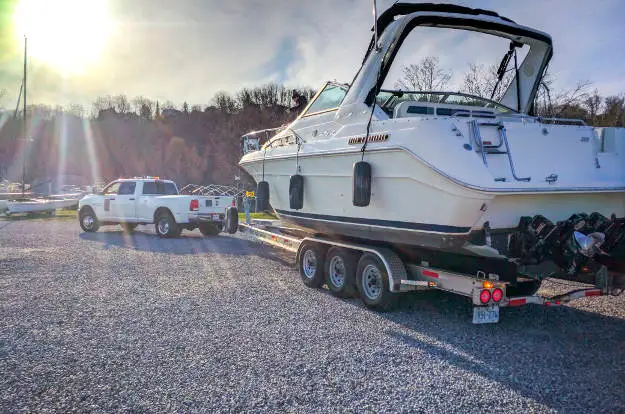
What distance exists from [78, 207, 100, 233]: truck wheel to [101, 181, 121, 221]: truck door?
49cm

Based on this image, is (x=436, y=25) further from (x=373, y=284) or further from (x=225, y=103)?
(x=225, y=103)

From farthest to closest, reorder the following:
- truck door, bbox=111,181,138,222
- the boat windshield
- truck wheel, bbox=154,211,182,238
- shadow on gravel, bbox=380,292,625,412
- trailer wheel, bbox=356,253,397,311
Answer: truck door, bbox=111,181,138,222, truck wheel, bbox=154,211,182,238, the boat windshield, trailer wheel, bbox=356,253,397,311, shadow on gravel, bbox=380,292,625,412

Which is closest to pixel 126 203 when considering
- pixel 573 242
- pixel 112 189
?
pixel 112 189

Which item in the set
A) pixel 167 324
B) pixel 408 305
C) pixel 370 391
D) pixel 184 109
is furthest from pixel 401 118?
pixel 184 109

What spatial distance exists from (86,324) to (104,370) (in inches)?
67.6

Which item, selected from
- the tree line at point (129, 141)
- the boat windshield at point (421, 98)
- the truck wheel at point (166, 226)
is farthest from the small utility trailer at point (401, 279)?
the tree line at point (129, 141)

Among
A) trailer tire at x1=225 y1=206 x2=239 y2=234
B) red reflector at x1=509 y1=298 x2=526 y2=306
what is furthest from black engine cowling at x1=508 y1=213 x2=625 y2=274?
trailer tire at x1=225 y1=206 x2=239 y2=234

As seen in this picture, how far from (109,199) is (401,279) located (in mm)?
13336

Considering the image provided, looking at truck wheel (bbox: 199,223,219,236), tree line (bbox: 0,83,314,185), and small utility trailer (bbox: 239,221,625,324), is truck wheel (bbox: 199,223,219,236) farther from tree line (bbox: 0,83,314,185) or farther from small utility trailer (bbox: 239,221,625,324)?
tree line (bbox: 0,83,314,185)

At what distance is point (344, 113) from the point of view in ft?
25.4

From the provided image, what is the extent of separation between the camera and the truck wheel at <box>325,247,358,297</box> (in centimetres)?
750

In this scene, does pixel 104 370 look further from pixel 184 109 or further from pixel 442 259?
pixel 184 109

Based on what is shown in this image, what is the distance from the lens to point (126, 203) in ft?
55.5

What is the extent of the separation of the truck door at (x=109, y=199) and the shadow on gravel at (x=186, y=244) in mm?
609
